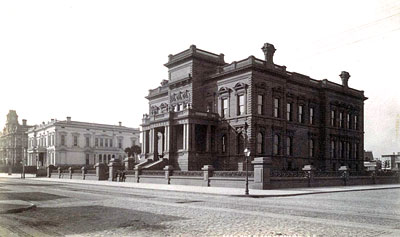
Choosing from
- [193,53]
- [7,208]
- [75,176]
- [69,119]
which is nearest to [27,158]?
[69,119]

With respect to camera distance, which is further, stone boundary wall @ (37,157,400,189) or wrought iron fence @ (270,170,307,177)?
wrought iron fence @ (270,170,307,177)

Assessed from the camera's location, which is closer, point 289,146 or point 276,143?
point 276,143

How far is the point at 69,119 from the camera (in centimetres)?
7750

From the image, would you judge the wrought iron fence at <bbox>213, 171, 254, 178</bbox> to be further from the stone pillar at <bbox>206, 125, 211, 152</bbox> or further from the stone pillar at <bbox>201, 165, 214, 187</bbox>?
the stone pillar at <bbox>206, 125, 211, 152</bbox>

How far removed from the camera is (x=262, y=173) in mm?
25094

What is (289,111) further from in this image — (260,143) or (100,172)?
(100,172)

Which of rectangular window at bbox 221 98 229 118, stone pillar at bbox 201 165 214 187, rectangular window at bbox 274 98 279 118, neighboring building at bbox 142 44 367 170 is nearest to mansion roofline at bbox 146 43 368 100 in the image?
neighboring building at bbox 142 44 367 170

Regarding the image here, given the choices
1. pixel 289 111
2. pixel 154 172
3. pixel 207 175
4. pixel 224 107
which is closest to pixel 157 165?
pixel 154 172

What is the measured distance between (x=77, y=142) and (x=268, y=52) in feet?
169

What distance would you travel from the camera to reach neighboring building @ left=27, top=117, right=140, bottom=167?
74.0m

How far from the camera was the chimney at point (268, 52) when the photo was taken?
127 ft

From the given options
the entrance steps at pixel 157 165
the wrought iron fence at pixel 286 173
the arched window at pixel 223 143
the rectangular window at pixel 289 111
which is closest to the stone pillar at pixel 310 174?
the wrought iron fence at pixel 286 173

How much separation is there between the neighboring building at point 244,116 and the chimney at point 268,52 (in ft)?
0.35

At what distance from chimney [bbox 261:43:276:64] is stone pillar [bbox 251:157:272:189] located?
16323 millimetres
